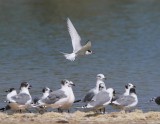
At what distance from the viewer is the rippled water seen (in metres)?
24.0

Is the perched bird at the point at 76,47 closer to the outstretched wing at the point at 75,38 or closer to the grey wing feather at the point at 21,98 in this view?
the outstretched wing at the point at 75,38

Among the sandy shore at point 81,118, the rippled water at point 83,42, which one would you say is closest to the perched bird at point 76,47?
the rippled water at point 83,42

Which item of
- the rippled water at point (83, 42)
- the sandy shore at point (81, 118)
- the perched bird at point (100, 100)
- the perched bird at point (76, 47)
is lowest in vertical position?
the sandy shore at point (81, 118)

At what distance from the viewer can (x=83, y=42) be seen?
115 ft

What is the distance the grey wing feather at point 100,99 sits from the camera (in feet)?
54.2

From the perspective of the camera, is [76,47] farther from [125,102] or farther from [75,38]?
[125,102]

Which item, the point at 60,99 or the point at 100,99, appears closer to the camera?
the point at 100,99

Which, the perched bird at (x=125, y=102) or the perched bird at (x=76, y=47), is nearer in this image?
the perched bird at (x=125, y=102)

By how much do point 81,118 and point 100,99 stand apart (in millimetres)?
837

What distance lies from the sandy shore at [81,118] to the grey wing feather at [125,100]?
71 cm

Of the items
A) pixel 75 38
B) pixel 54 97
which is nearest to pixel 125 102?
pixel 54 97

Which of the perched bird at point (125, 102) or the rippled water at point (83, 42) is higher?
the rippled water at point (83, 42)

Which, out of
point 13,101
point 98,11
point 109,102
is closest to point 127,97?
point 109,102

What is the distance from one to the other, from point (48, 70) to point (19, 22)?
17656 millimetres
